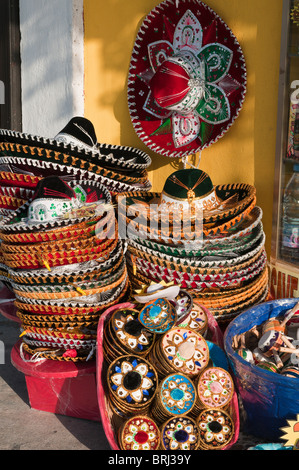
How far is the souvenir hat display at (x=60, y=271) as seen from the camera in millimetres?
2250

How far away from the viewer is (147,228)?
2484mm

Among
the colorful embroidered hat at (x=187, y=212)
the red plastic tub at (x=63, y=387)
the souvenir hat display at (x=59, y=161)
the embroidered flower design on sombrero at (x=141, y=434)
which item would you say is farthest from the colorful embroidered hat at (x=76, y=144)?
the embroidered flower design on sombrero at (x=141, y=434)

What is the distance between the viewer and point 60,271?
2283mm

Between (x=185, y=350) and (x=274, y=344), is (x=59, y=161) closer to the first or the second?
(x=185, y=350)

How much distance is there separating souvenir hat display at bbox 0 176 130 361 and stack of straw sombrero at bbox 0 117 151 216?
30cm

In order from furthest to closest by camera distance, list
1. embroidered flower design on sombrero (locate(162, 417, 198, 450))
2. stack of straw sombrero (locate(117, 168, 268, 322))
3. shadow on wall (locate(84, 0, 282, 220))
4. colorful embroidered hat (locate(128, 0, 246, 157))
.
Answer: colorful embroidered hat (locate(128, 0, 246, 157)) < shadow on wall (locate(84, 0, 282, 220)) < stack of straw sombrero (locate(117, 168, 268, 322)) < embroidered flower design on sombrero (locate(162, 417, 198, 450))

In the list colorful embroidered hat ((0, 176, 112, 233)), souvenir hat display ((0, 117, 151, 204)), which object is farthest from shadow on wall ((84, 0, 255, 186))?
colorful embroidered hat ((0, 176, 112, 233))

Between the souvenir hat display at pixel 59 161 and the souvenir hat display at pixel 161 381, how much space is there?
874mm

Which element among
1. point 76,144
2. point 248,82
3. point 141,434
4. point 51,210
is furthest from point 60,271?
point 248,82

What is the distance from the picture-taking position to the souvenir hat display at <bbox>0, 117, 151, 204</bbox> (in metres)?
2.65

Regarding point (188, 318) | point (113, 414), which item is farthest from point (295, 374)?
point (113, 414)

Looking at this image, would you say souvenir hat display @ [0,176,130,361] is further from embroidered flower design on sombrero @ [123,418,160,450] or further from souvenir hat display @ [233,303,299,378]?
souvenir hat display @ [233,303,299,378]

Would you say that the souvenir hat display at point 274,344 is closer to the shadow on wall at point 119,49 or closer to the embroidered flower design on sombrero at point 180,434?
the embroidered flower design on sombrero at point 180,434

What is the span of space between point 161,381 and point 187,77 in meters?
1.72
